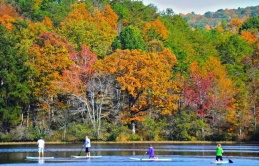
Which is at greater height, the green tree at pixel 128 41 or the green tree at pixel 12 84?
the green tree at pixel 128 41

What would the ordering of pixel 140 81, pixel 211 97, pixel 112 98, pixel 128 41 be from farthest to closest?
pixel 128 41, pixel 211 97, pixel 112 98, pixel 140 81

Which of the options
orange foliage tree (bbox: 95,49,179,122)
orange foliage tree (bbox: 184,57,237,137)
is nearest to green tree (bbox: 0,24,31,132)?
orange foliage tree (bbox: 95,49,179,122)

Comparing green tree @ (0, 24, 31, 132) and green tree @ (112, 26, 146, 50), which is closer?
green tree @ (0, 24, 31, 132)

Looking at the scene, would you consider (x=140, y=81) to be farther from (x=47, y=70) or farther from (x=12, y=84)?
(x=12, y=84)

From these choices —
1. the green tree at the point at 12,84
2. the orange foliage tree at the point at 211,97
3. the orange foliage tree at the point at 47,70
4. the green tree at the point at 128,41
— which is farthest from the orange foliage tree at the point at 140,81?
the green tree at the point at 12,84

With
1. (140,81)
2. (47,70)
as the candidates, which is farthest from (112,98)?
(47,70)

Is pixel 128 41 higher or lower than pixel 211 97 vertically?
higher

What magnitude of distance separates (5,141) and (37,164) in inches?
1742

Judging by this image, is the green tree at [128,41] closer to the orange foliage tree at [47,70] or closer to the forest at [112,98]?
the forest at [112,98]

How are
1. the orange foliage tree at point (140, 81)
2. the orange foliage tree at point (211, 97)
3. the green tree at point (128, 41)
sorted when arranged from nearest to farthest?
1. the orange foliage tree at point (211, 97)
2. the orange foliage tree at point (140, 81)
3. the green tree at point (128, 41)

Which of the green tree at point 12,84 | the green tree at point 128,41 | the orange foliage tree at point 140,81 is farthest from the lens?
the green tree at point 128,41

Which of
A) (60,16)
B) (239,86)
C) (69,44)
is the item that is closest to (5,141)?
(69,44)

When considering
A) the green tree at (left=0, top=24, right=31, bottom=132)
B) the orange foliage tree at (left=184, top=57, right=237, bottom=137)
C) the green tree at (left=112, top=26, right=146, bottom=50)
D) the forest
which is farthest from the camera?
the green tree at (left=112, top=26, right=146, bottom=50)

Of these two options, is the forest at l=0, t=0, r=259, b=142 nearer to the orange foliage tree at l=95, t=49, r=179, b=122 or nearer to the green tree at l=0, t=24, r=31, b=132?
the green tree at l=0, t=24, r=31, b=132
